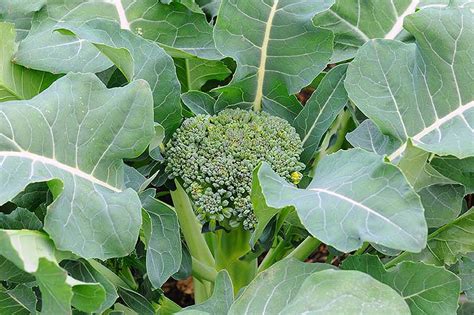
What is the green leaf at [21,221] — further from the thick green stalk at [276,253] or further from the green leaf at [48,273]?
the thick green stalk at [276,253]

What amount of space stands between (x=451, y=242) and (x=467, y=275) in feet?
0.15

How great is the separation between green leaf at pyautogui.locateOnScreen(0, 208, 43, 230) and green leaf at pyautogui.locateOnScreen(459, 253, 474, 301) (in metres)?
0.52

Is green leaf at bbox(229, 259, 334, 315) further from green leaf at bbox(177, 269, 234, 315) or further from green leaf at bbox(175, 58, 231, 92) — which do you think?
green leaf at bbox(175, 58, 231, 92)

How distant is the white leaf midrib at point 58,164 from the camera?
0.67 meters

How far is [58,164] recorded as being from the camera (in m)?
0.69

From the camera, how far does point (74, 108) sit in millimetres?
699

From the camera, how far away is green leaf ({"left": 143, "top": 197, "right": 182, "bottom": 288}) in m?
0.73

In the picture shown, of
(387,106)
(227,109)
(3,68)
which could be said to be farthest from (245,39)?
(3,68)

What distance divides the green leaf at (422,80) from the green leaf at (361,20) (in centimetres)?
14

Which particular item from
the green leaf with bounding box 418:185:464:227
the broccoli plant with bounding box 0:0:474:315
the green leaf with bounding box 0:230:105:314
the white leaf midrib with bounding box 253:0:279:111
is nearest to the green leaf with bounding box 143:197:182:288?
the broccoli plant with bounding box 0:0:474:315

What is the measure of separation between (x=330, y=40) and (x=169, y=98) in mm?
218

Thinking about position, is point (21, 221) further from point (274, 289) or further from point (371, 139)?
point (371, 139)

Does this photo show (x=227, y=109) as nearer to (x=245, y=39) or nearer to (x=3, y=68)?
(x=245, y=39)

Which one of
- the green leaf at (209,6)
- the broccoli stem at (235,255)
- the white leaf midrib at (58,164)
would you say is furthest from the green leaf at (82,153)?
the green leaf at (209,6)
